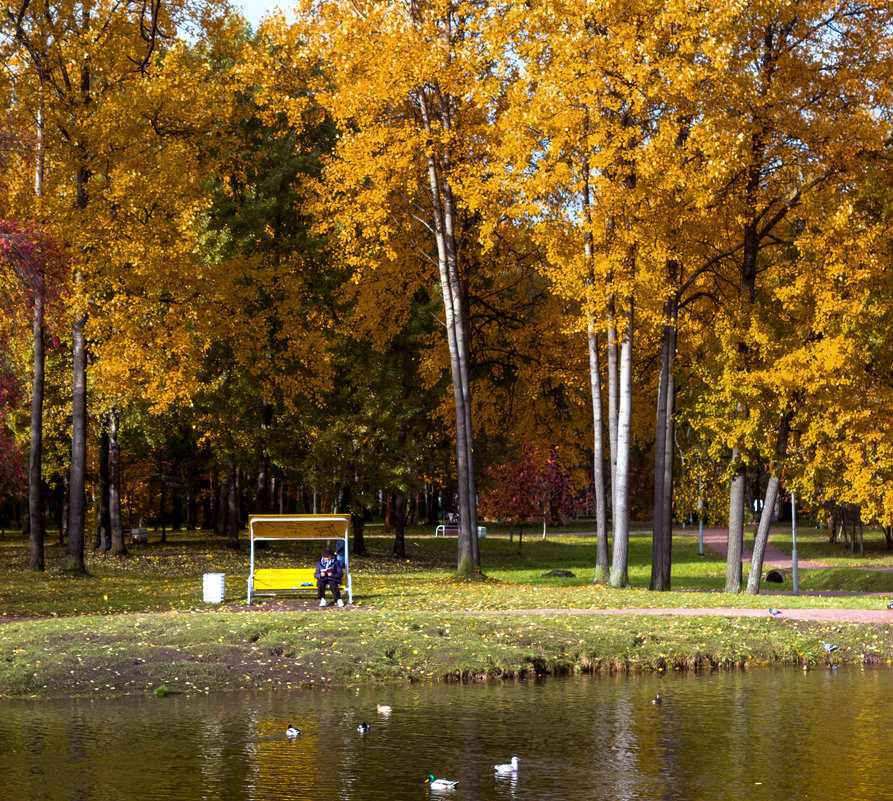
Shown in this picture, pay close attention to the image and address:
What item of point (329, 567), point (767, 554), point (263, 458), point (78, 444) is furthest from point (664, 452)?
point (767, 554)

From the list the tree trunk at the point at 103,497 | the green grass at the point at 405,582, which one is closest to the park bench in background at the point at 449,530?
the green grass at the point at 405,582

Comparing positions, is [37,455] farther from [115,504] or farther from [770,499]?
[770,499]

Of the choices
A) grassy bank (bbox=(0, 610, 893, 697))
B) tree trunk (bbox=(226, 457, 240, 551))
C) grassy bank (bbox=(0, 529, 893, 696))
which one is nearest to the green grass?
grassy bank (bbox=(0, 529, 893, 696))

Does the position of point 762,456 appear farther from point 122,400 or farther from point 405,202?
point 122,400

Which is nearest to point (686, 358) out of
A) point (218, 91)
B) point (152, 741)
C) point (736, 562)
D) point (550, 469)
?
point (736, 562)

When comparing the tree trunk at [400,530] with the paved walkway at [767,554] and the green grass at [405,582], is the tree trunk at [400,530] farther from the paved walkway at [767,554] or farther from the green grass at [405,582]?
the paved walkway at [767,554]

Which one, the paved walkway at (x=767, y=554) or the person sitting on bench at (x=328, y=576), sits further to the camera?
the paved walkway at (x=767, y=554)

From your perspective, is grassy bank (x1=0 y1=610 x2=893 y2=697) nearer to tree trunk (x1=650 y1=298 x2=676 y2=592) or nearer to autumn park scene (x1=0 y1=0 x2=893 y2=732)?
autumn park scene (x1=0 y1=0 x2=893 y2=732)

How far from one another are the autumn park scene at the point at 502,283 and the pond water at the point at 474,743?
1.59m

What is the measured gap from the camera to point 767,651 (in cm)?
1758

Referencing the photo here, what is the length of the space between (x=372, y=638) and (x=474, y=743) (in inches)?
211

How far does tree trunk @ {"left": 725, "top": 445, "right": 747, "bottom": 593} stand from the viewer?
83.3 feet

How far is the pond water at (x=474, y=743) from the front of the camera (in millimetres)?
9977

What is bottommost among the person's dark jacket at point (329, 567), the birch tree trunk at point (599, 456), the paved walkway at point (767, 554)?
the paved walkway at point (767, 554)
